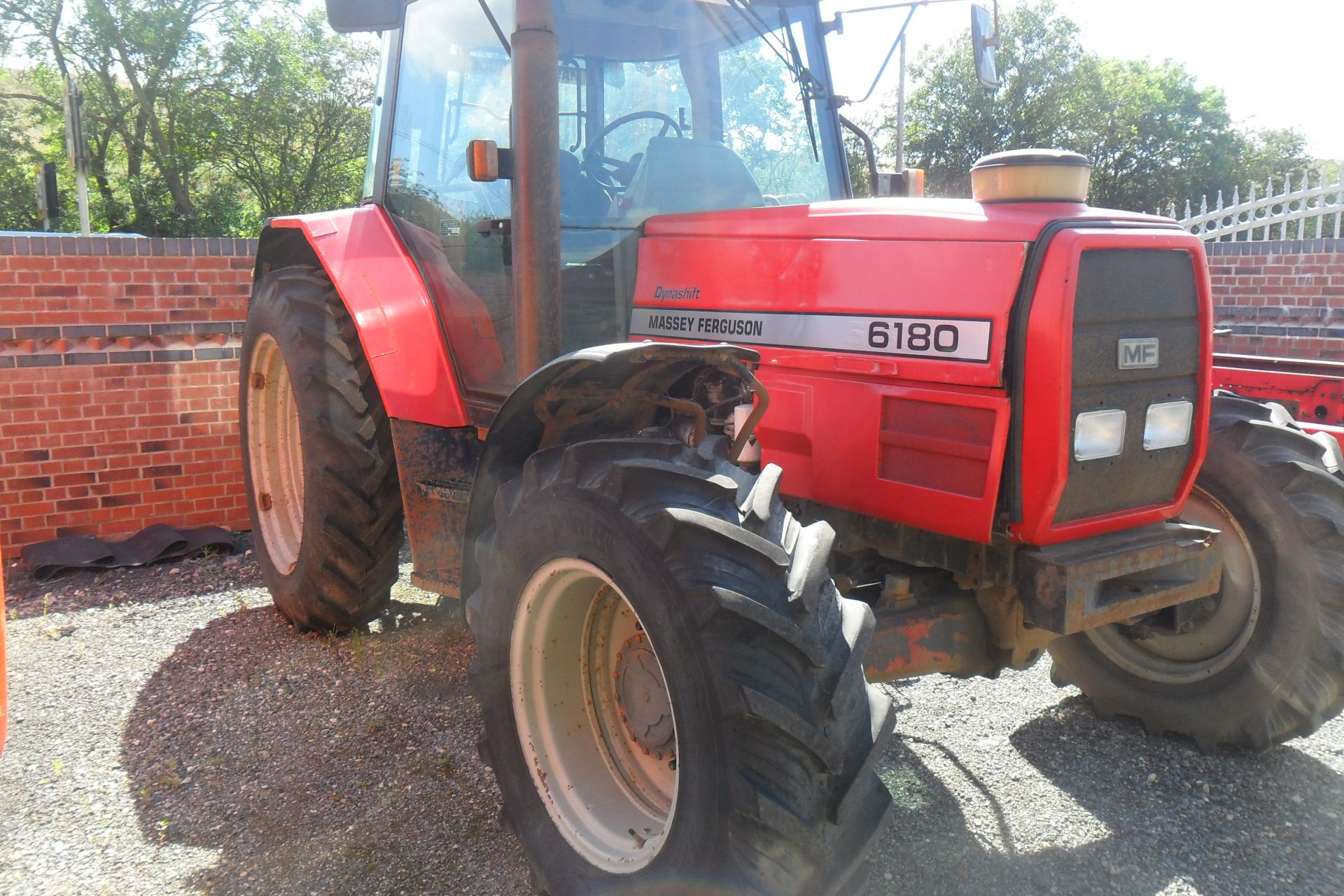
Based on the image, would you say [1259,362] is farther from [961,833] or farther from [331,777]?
[331,777]

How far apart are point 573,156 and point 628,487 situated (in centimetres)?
139

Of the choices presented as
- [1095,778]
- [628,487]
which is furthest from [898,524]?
[1095,778]

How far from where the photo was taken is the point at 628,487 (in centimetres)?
216

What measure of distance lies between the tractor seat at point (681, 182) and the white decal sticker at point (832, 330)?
0.32 meters

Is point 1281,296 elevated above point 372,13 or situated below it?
below

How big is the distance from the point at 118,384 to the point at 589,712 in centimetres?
414

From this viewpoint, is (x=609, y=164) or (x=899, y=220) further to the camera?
(x=609, y=164)

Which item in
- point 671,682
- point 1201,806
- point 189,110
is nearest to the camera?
point 671,682

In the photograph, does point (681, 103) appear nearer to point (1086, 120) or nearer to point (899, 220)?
point (899, 220)

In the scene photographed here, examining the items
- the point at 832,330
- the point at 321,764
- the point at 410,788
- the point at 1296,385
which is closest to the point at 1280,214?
the point at 1296,385

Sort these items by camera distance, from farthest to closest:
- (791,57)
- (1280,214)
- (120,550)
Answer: (1280,214) → (120,550) → (791,57)

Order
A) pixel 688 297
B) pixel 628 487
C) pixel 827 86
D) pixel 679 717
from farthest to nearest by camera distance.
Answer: pixel 827 86 → pixel 688 297 → pixel 628 487 → pixel 679 717

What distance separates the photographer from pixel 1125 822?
2.83 m

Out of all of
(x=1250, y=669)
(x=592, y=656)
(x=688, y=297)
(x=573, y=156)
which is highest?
(x=573, y=156)
